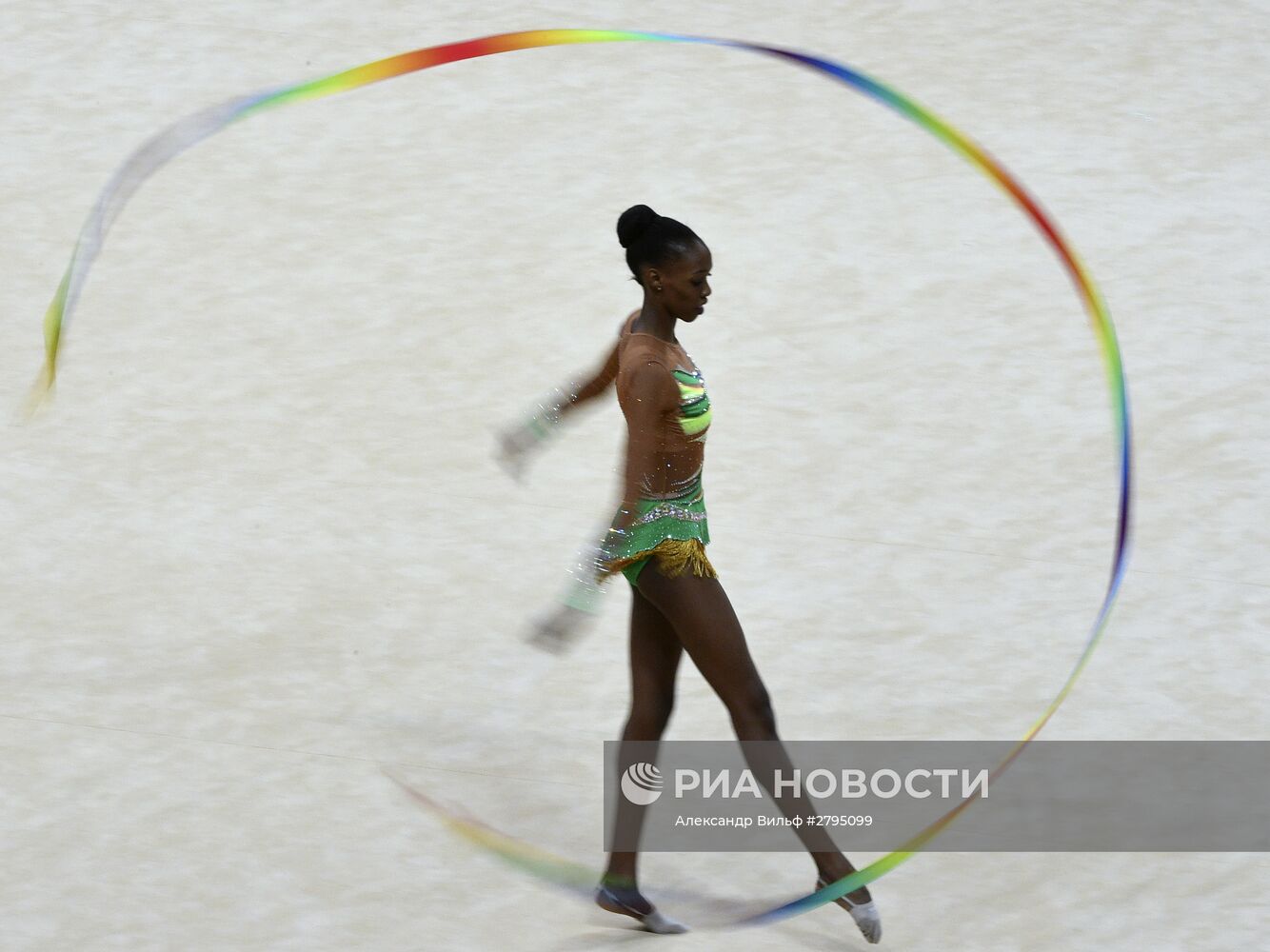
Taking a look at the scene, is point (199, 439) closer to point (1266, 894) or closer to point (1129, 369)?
point (1129, 369)

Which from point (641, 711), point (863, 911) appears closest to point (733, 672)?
point (641, 711)

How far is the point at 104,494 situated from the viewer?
645 cm

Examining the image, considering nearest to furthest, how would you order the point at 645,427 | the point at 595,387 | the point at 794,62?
the point at 645,427, the point at 794,62, the point at 595,387

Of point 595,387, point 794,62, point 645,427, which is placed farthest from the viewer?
point 595,387

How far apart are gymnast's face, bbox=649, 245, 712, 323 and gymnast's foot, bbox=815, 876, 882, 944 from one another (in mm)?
1447

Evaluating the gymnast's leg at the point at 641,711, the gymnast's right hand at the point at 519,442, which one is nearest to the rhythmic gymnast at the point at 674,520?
the gymnast's leg at the point at 641,711

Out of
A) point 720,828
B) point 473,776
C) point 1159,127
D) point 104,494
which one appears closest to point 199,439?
point 104,494

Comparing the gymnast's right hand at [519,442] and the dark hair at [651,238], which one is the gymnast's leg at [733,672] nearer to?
the gymnast's right hand at [519,442]

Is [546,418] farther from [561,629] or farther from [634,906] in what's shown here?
[634,906]

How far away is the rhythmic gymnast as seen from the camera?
4141 millimetres

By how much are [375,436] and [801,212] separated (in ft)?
8.11

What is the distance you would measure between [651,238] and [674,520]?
0.68 meters

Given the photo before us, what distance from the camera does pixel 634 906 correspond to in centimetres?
434

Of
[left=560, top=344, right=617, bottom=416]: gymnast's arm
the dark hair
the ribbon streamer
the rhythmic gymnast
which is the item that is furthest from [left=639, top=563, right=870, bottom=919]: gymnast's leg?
the dark hair
